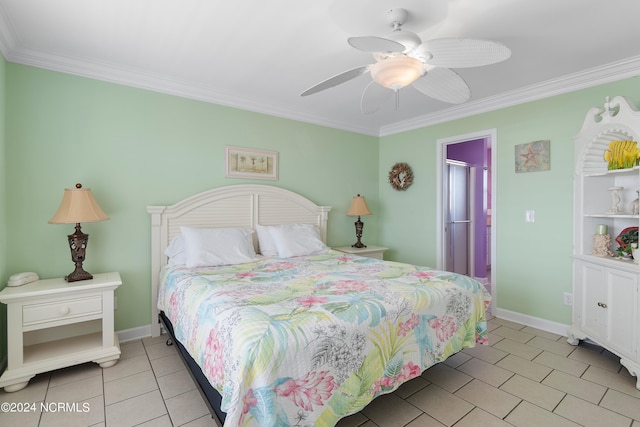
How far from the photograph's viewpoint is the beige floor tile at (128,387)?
2.01m

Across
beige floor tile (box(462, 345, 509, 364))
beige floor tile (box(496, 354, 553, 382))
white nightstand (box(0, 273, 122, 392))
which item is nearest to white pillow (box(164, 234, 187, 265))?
white nightstand (box(0, 273, 122, 392))

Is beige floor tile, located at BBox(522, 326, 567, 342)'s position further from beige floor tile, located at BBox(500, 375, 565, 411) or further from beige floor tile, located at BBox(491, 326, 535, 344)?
beige floor tile, located at BBox(500, 375, 565, 411)

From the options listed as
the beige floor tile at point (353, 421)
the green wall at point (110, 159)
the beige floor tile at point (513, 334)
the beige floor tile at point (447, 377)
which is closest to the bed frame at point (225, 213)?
the green wall at point (110, 159)

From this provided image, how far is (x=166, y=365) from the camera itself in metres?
2.42

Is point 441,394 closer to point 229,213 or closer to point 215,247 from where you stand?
point 215,247

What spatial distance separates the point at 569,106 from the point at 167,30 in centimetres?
358

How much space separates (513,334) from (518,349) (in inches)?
14.2

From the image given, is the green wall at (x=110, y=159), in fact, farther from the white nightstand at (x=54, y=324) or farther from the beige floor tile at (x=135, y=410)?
the beige floor tile at (x=135, y=410)

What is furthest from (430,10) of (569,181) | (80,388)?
(80,388)

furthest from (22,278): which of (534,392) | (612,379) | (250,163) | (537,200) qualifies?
(537,200)

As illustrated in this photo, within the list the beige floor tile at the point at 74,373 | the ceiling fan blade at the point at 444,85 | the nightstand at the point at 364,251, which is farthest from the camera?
the nightstand at the point at 364,251

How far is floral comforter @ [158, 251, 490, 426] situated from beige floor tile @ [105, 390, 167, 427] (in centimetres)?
41

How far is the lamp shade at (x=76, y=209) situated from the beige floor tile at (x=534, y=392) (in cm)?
323

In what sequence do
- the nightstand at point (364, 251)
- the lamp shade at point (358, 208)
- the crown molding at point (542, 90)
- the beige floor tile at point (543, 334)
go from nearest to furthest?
1. the crown molding at point (542, 90)
2. the beige floor tile at point (543, 334)
3. the nightstand at point (364, 251)
4. the lamp shade at point (358, 208)
